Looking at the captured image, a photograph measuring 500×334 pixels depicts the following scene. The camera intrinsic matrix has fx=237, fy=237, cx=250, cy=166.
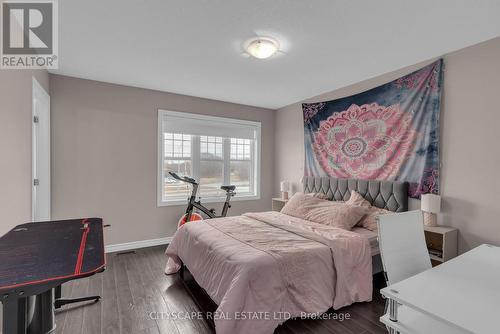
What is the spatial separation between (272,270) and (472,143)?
7.91ft

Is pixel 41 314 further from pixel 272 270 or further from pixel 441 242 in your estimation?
pixel 441 242

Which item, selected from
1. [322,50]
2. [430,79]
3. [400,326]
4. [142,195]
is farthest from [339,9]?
[142,195]

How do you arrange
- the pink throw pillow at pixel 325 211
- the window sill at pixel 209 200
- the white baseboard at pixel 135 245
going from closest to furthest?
the pink throw pillow at pixel 325 211 < the white baseboard at pixel 135 245 < the window sill at pixel 209 200

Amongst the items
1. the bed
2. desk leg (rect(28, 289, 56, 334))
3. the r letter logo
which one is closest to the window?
the bed

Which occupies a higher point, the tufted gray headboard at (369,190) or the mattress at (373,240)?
the tufted gray headboard at (369,190)

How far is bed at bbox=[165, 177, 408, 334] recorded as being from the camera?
1738mm

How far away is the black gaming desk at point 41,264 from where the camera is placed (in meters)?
0.95

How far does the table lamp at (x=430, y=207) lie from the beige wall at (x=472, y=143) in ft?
0.59

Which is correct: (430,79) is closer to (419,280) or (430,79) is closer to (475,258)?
(475,258)

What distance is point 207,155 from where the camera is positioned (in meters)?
4.57

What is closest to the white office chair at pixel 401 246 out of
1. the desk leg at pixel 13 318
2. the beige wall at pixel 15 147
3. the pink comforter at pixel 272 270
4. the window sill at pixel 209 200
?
the pink comforter at pixel 272 270

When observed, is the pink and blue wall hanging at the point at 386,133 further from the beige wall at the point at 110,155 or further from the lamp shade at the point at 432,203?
the beige wall at the point at 110,155

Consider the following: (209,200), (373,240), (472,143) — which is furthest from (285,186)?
(472,143)

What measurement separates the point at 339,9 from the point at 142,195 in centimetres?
361
